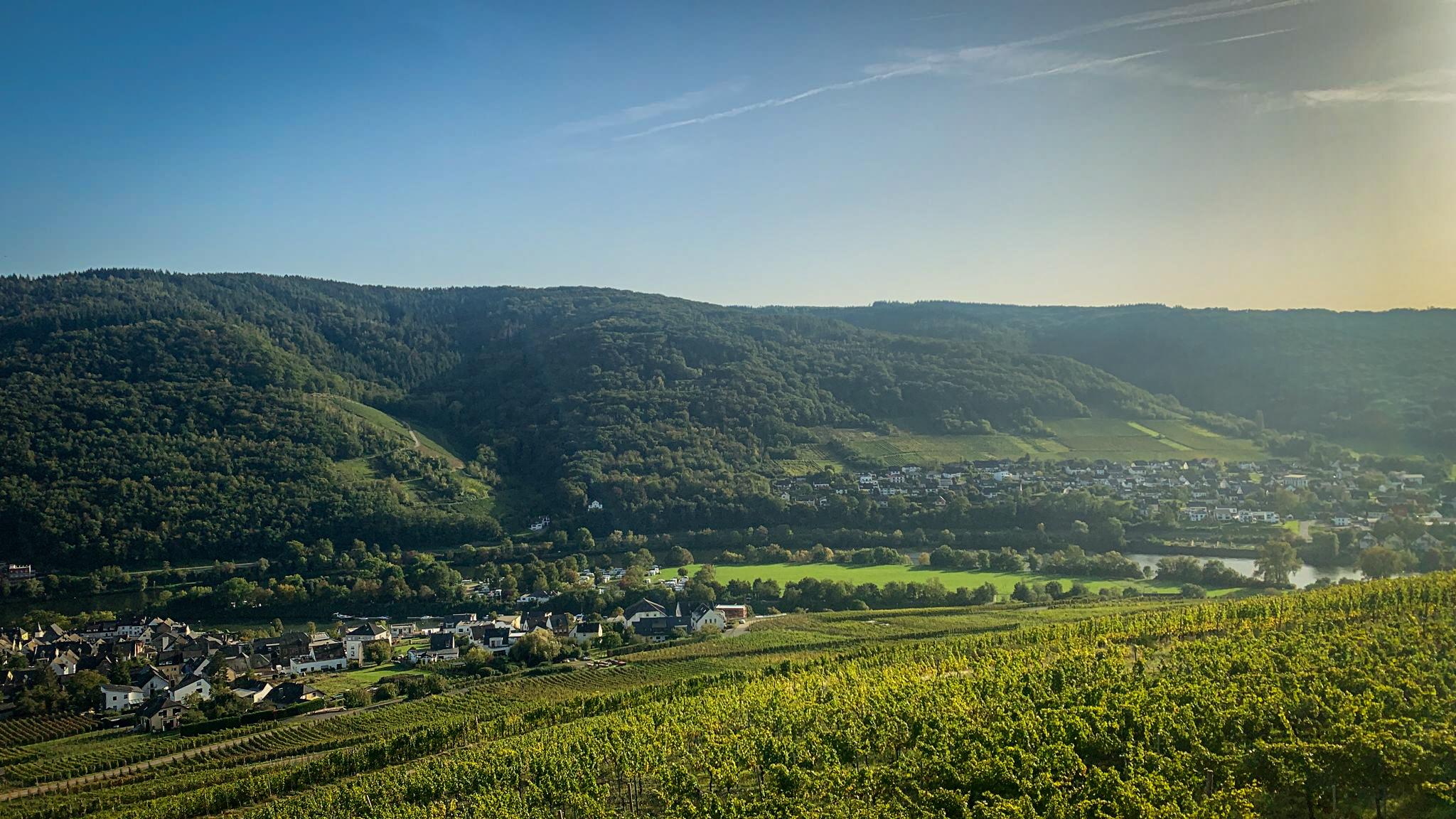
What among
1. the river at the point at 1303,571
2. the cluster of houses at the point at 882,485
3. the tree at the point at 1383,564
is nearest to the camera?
the tree at the point at 1383,564

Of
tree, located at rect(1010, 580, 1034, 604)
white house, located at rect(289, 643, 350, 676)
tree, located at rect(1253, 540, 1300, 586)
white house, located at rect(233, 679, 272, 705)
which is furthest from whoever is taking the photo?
tree, located at rect(1010, 580, 1034, 604)

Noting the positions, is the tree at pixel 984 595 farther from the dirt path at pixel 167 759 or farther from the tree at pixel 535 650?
the dirt path at pixel 167 759

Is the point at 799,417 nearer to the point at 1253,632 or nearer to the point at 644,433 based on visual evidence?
the point at 644,433

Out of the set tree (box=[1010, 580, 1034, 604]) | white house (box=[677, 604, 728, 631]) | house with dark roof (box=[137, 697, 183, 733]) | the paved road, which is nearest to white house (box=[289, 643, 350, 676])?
house with dark roof (box=[137, 697, 183, 733])

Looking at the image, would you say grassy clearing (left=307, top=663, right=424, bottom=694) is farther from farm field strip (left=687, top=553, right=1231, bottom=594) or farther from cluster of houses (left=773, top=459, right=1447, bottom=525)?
cluster of houses (left=773, top=459, right=1447, bottom=525)

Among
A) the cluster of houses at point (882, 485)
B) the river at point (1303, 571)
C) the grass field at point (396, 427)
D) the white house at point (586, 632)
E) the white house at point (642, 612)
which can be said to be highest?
the grass field at point (396, 427)

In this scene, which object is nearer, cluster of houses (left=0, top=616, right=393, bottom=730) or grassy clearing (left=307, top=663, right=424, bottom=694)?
cluster of houses (left=0, top=616, right=393, bottom=730)

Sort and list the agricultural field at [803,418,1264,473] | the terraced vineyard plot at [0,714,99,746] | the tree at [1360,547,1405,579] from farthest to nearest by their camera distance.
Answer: the agricultural field at [803,418,1264,473], the tree at [1360,547,1405,579], the terraced vineyard plot at [0,714,99,746]


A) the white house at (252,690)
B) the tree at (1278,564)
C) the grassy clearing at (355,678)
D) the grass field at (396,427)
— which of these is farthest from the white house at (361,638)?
the tree at (1278,564)
